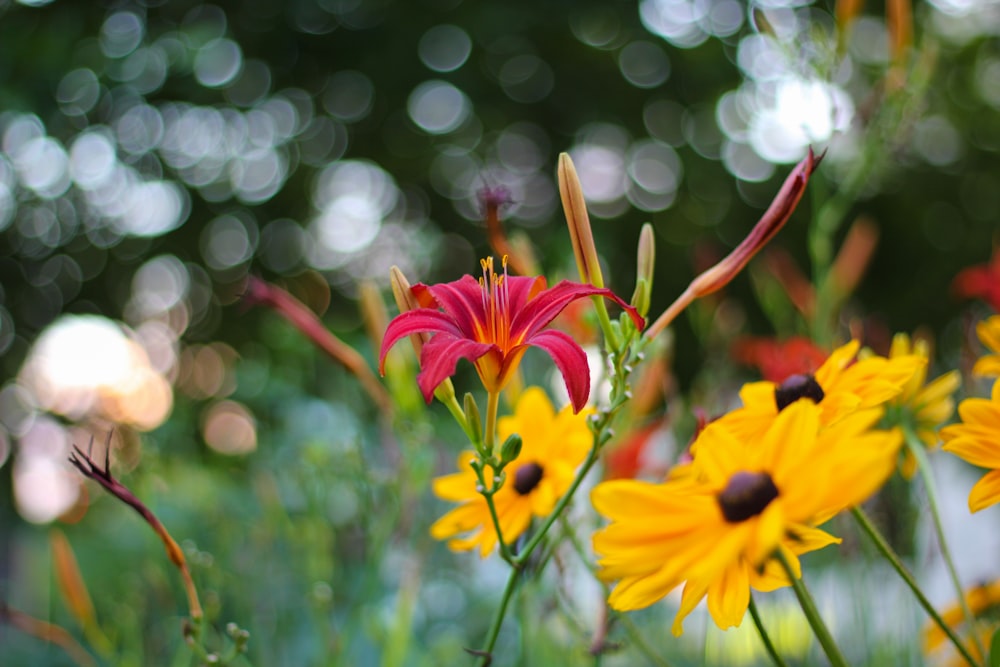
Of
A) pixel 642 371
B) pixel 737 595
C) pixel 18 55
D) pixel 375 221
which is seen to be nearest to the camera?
pixel 737 595

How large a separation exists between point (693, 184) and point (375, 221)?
154 centimetres

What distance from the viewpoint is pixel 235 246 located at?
4.16m

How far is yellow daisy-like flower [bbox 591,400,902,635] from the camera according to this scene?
216 millimetres

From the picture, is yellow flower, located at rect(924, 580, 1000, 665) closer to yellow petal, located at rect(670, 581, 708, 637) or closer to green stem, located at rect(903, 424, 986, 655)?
green stem, located at rect(903, 424, 986, 655)

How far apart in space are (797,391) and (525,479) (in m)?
0.13

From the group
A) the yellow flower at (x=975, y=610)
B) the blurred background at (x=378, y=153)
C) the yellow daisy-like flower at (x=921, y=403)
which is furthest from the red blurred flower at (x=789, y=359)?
the blurred background at (x=378, y=153)

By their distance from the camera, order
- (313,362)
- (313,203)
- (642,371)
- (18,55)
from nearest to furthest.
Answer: (642,371) < (313,362) < (18,55) < (313,203)

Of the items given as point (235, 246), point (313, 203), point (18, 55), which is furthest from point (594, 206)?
Answer: point (18, 55)

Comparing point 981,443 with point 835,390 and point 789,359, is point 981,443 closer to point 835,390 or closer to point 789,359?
point 835,390

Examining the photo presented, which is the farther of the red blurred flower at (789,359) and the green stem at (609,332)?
the red blurred flower at (789,359)

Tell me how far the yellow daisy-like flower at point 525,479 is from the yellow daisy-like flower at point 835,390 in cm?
7

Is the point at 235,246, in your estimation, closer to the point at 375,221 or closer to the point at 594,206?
the point at 375,221

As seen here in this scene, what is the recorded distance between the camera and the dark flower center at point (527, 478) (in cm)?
39

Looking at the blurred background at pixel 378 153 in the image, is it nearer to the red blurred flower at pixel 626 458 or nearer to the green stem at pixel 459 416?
the red blurred flower at pixel 626 458
